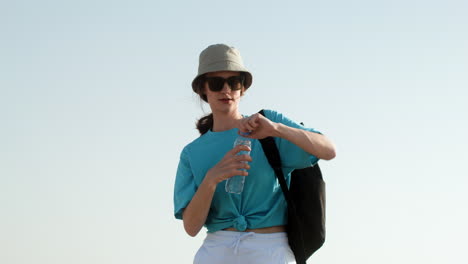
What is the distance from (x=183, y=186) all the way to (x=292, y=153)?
107 centimetres

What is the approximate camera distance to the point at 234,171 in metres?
8.53

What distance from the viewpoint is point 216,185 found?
880 cm

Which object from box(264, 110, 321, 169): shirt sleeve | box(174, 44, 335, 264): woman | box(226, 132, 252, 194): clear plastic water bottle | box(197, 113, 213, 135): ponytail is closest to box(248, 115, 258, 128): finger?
box(174, 44, 335, 264): woman

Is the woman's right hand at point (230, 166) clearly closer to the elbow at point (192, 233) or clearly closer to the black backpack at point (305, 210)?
the black backpack at point (305, 210)

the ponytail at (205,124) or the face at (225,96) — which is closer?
the face at (225,96)

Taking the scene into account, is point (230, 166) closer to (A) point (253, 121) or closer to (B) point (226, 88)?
(A) point (253, 121)

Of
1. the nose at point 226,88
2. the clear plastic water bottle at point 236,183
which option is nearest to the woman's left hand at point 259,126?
the clear plastic water bottle at point 236,183

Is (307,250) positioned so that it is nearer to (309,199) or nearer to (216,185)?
(309,199)

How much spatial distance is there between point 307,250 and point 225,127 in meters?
1.31

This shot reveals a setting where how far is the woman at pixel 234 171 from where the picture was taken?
858cm

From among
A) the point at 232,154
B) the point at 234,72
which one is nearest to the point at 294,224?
the point at 232,154

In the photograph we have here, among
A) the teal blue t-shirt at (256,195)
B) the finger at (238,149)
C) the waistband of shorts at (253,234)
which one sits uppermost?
the finger at (238,149)

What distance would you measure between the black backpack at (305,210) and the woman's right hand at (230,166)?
0.32 metres

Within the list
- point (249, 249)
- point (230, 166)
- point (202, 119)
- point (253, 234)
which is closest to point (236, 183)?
point (230, 166)
